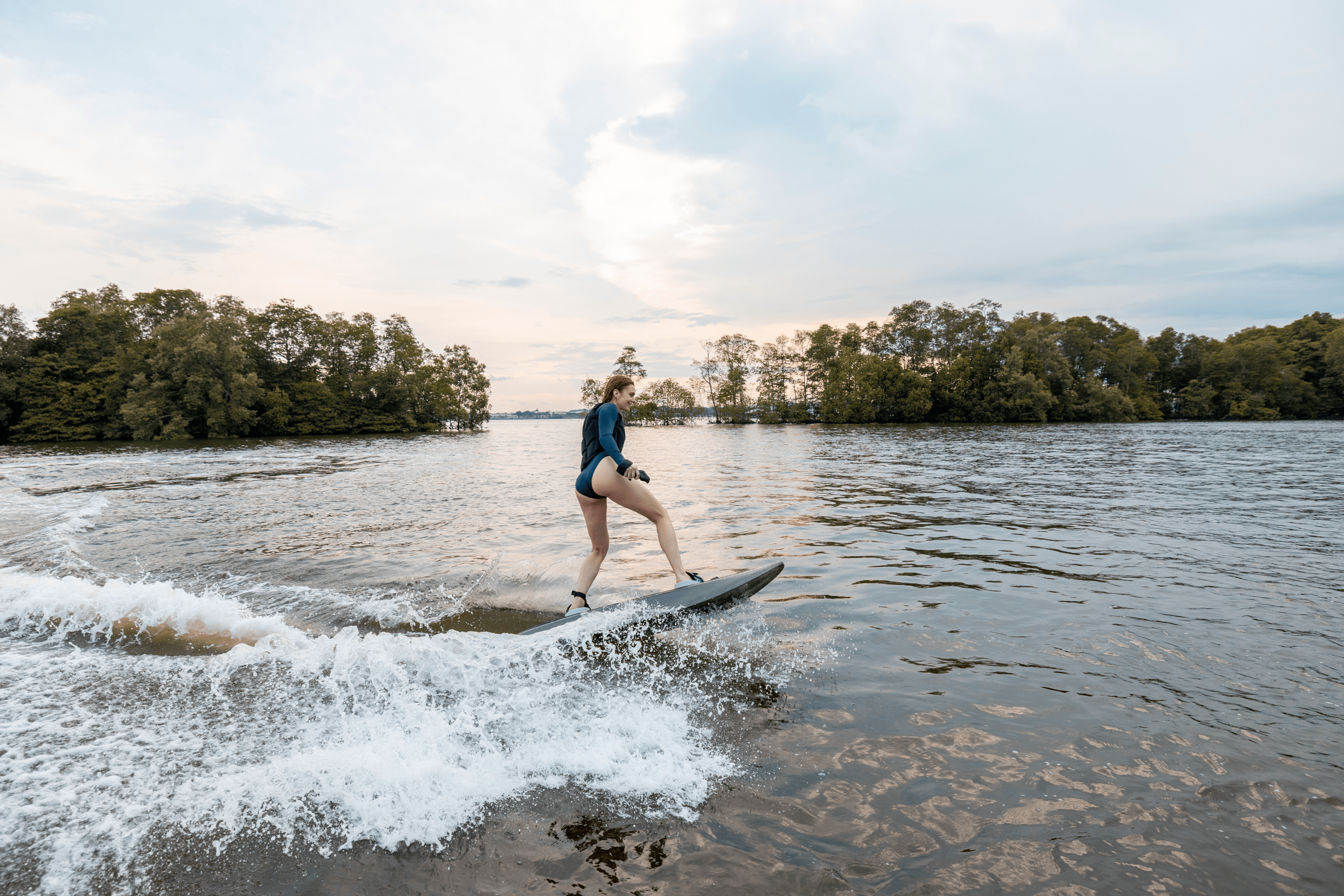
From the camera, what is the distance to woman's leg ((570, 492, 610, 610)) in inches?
261

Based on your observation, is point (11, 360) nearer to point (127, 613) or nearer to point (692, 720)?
point (127, 613)

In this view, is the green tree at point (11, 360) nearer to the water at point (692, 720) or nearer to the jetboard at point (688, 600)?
the water at point (692, 720)

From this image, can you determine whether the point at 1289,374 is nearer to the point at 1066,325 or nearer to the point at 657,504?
the point at 1066,325

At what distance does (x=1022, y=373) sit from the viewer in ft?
288

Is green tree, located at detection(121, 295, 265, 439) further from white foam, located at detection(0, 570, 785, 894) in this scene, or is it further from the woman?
the woman

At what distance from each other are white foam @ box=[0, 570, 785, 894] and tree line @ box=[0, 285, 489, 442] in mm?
71978

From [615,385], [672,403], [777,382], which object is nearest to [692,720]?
[615,385]

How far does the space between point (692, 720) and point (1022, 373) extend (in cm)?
9944

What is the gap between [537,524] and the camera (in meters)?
13.2

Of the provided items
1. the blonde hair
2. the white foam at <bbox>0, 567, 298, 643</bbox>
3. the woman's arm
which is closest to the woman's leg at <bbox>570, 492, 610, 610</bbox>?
the woman's arm

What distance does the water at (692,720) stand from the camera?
2986mm

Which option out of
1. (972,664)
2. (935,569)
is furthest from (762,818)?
(935,569)

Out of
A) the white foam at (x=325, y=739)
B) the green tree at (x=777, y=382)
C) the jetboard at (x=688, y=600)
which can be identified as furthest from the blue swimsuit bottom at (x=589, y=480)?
the green tree at (x=777, y=382)

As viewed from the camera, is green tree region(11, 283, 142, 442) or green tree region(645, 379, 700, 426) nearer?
green tree region(11, 283, 142, 442)
